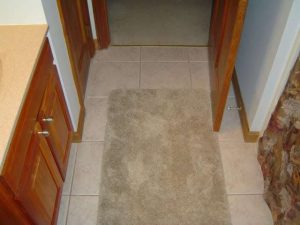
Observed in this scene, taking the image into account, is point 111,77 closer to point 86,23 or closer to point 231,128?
point 86,23

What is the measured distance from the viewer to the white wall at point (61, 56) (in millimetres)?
1346

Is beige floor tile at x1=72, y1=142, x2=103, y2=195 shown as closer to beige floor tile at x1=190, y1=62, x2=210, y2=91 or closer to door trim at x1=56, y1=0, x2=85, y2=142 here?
door trim at x1=56, y1=0, x2=85, y2=142

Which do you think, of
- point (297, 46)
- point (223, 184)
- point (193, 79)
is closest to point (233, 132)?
point (223, 184)

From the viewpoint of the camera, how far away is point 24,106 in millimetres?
1030

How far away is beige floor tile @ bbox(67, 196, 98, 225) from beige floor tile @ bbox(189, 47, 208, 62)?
52.6 inches

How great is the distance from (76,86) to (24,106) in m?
0.77

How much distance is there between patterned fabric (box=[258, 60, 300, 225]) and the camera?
50.3 inches

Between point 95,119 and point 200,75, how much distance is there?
840 millimetres

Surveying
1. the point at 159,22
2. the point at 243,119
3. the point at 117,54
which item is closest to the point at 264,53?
the point at 243,119

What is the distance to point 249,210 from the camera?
1562 mm

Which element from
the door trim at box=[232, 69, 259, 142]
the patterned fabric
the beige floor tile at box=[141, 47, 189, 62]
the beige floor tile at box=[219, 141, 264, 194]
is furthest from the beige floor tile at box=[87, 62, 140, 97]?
the patterned fabric

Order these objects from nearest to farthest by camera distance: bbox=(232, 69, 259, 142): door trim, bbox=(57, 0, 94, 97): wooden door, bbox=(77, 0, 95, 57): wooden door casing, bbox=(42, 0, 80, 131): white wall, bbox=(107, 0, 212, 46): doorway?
bbox=(42, 0, 80, 131): white wall, bbox=(57, 0, 94, 97): wooden door, bbox=(232, 69, 259, 142): door trim, bbox=(77, 0, 95, 57): wooden door casing, bbox=(107, 0, 212, 46): doorway

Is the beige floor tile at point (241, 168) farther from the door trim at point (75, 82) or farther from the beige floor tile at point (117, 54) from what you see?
the beige floor tile at point (117, 54)

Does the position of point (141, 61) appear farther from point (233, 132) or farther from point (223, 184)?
point (223, 184)
